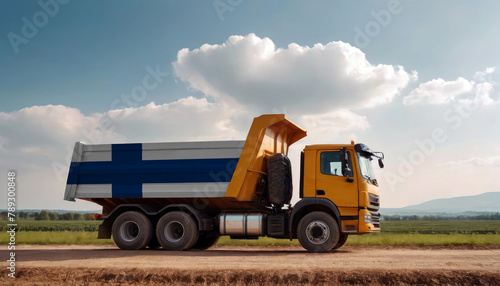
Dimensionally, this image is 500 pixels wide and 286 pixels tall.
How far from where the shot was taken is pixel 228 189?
539 inches

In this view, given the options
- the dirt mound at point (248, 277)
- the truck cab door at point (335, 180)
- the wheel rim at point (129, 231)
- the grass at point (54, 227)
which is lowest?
the grass at point (54, 227)

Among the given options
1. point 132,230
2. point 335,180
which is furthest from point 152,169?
point 335,180

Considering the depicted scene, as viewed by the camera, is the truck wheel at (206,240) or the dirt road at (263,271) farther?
the truck wheel at (206,240)

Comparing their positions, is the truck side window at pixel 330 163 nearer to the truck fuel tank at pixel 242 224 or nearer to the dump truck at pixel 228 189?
the dump truck at pixel 228 189

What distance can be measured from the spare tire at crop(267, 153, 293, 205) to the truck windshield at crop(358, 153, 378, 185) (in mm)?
2203

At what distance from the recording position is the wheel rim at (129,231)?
1472 cm

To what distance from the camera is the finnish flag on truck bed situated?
13859 mm

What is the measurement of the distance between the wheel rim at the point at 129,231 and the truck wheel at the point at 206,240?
80.2 inches

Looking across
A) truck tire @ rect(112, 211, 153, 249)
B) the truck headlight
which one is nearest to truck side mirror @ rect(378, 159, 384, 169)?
the truck headlight

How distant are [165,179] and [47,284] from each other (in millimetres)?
5382

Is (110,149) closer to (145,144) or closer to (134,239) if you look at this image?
(145,144)

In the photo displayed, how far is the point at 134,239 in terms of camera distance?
574 inches

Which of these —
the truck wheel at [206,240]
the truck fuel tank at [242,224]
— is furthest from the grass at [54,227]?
the truck fuel tank at [242,224]

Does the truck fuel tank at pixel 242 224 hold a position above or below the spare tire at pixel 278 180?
below
